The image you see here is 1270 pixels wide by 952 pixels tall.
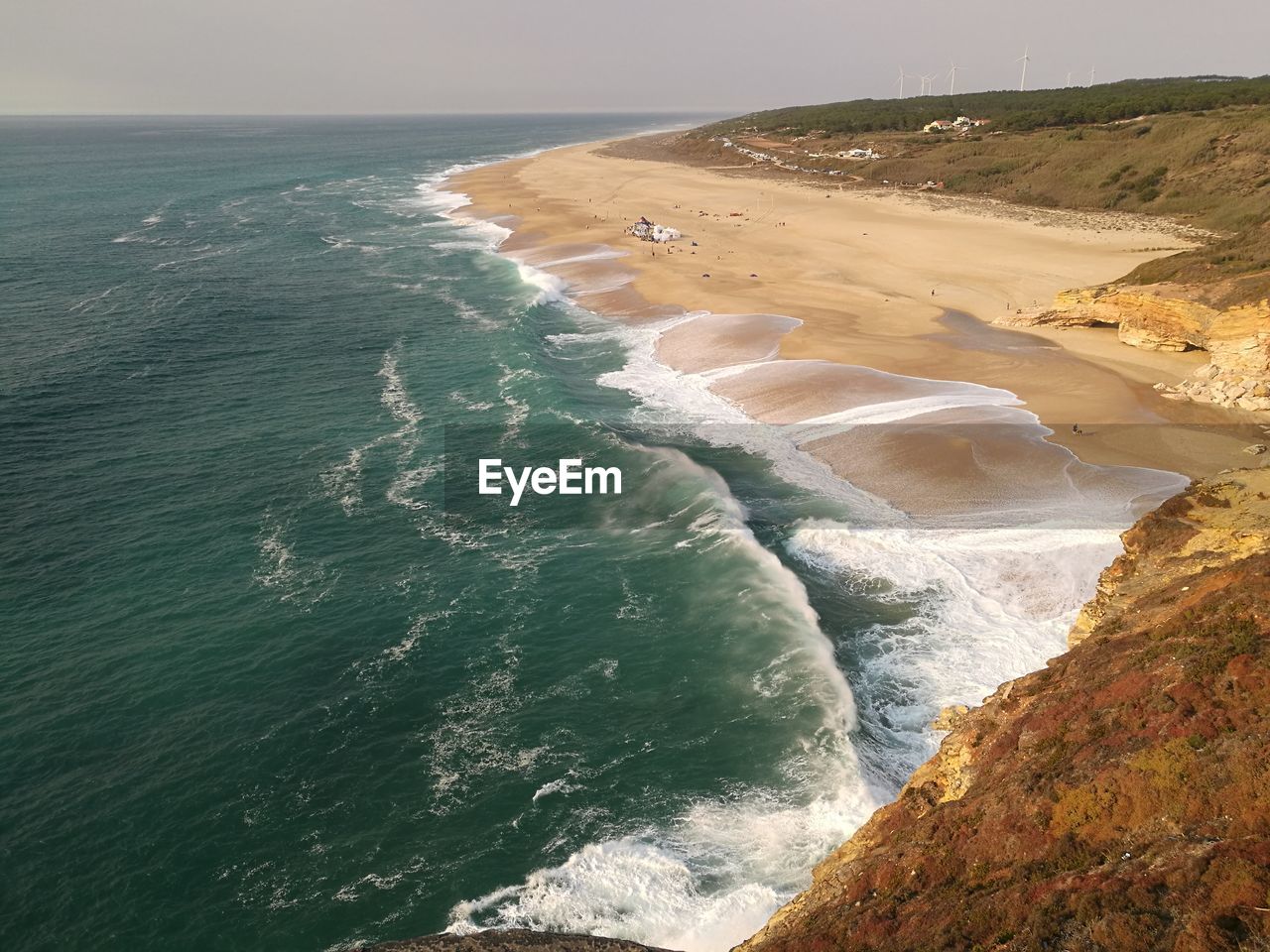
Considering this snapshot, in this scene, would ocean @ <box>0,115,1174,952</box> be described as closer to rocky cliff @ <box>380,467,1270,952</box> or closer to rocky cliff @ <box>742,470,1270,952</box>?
rocky cliff @ <box>380,467,1270,952</box>

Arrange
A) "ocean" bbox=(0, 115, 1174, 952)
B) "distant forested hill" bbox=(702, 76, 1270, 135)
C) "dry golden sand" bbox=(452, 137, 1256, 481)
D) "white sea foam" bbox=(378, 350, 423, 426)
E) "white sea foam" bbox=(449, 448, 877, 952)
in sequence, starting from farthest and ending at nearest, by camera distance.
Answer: "distant forested hill" bbox=(702, 76, 1270, 135) → "white sea foam" bbox=(378, 350, 423, 426) → "dry golden sand" bbox=(452, 137, 1256, 481) → "ocean" bbox=(0, 115, 1174, 952) → "white sea foam" bbox=(449, 448, 877, 952)

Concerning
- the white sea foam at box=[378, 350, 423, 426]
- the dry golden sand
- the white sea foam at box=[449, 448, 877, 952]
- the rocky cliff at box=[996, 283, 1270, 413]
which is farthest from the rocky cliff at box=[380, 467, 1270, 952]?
the white sea foam at box=[378, 350, 423, 426]

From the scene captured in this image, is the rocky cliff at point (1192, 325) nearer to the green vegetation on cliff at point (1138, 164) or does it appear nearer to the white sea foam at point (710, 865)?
the green vegetation on cliff at point (1138, 164)

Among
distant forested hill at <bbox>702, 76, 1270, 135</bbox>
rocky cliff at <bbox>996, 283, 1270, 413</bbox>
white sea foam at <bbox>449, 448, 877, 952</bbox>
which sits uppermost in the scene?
distant forested hill at <bbox>702, 76, 1270, 135</bbox>

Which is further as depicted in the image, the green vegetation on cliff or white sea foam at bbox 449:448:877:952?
the green vegetation on cliff

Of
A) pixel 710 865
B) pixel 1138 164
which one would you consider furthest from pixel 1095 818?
pixel 1138 164

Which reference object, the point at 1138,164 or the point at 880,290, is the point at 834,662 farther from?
the point at 1138,164

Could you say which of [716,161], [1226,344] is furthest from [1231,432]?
[716,161]
